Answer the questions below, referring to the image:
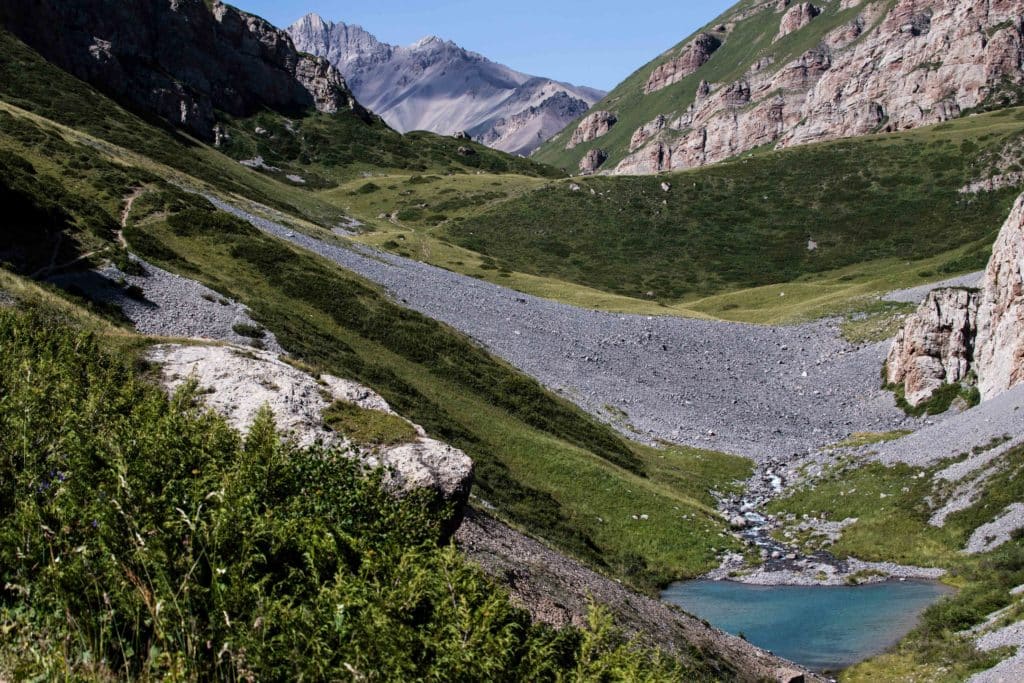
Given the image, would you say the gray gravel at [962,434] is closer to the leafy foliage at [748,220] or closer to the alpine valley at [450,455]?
the alpine valley at [450,455]

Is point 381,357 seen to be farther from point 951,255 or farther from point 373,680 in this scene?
point 951,255

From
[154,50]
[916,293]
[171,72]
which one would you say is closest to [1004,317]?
[916,293]

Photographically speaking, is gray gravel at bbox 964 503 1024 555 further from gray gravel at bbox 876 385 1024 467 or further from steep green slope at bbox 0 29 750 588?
steep green slope at bbox 0 29 750 588

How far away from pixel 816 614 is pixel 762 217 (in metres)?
148

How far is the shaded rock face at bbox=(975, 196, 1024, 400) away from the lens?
158ft

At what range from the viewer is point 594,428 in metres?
51.7

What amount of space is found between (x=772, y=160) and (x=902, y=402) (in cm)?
14406

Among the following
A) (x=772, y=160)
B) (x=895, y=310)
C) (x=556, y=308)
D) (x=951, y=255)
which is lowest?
(x=556, y=308)

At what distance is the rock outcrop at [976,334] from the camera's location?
1938 inches

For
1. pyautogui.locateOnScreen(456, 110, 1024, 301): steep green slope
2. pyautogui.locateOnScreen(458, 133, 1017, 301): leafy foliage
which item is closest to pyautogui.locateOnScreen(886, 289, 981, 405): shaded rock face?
pyautogui.locateOnScreen(456, 110, 1024, 301): steep green slope

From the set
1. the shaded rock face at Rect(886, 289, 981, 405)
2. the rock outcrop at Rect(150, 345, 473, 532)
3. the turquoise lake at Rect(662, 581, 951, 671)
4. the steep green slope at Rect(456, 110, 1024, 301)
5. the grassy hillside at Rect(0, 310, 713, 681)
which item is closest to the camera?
the grassy hillside at Rect(0, 310, 713, 681)

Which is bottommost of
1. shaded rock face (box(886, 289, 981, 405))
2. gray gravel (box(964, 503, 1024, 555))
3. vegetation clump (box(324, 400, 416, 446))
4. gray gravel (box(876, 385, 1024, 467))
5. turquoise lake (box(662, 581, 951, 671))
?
turquoise lake (box(662, 581, 951, 671))

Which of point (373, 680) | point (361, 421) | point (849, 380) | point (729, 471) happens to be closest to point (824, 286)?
point (849, 380)

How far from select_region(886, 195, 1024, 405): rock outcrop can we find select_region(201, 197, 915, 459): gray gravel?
363 cm
